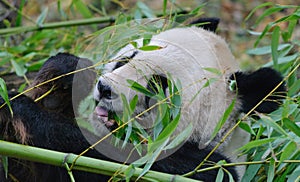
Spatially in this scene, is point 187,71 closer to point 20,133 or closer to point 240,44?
point 20,133

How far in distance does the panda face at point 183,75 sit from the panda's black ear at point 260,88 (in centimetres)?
7

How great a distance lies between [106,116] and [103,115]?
17mm

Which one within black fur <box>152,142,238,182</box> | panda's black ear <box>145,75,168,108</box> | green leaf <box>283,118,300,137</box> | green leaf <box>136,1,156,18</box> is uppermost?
green leaf <box>136,1,156,18</box>

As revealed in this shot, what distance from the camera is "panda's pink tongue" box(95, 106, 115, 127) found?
100 inches

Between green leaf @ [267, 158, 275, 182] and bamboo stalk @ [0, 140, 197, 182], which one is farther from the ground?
bamboo stalk @ [0, 140, 197, 182]

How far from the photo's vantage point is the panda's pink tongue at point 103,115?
2543 millimetres

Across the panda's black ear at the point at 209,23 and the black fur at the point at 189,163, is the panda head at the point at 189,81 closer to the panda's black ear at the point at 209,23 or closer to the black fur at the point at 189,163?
the black fur at the point at 189,163

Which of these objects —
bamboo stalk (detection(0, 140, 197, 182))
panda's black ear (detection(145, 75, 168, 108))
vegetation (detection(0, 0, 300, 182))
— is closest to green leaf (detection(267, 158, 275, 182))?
vegetation (detection(0, 0, 300, 182))

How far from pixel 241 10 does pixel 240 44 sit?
778 millimetres

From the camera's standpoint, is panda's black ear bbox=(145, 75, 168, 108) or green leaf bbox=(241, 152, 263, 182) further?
panda's black ear bbox=(145, 75, 168, 108)

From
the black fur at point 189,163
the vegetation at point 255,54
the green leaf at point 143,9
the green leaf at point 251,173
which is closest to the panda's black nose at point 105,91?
the vegetation at point 255,54

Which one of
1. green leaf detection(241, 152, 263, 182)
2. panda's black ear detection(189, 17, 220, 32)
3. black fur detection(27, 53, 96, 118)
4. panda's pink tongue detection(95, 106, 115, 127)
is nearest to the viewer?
green leaf detection(241, 152, 263, 182)

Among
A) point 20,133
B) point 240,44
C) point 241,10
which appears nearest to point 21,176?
point 20,133

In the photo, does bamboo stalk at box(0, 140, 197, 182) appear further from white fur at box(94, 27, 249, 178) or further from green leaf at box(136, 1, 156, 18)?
green leaf at box(136, 1, 156, 18)
